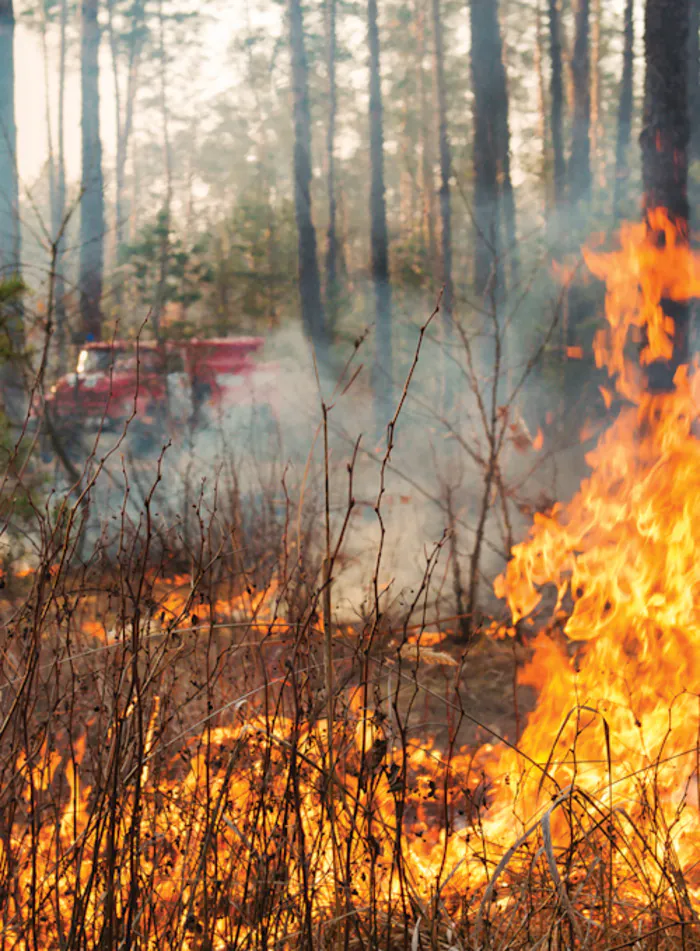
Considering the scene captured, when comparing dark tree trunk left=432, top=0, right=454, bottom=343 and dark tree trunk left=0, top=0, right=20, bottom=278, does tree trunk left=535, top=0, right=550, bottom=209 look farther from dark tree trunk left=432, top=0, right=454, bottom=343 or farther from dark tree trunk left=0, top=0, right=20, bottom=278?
dark tree trunk left=0, top=0, right=20, bottom=278

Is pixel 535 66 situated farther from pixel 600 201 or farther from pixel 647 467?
pixel 647 467

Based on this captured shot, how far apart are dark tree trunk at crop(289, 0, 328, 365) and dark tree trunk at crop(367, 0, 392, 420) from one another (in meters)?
1.09

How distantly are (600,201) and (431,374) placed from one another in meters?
8.15

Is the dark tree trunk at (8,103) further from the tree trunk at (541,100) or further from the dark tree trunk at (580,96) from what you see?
the dark tree trunk at (580,96)

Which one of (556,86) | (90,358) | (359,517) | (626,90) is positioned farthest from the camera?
(626,90)

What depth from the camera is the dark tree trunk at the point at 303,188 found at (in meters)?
13.2

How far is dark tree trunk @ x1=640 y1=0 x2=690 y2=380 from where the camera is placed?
19.1 ft

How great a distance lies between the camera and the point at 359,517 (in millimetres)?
9875

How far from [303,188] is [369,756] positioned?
497 inches

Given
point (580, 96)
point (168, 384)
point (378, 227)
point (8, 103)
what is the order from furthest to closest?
point (580, 96), point (378, 227), point (168, 384), point (8, 103)

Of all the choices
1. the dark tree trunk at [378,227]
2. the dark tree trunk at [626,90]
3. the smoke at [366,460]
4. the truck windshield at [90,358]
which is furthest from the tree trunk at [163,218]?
the dark tree trunk at [626,90]

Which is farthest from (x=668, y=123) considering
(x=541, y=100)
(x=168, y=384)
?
(x=541, y=100)

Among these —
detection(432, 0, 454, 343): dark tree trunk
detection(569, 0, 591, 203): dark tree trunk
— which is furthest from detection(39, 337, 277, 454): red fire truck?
detection(569, 0, 591, 203): dark tree trunk

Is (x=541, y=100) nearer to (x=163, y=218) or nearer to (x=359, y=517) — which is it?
(x=163, y=218)
